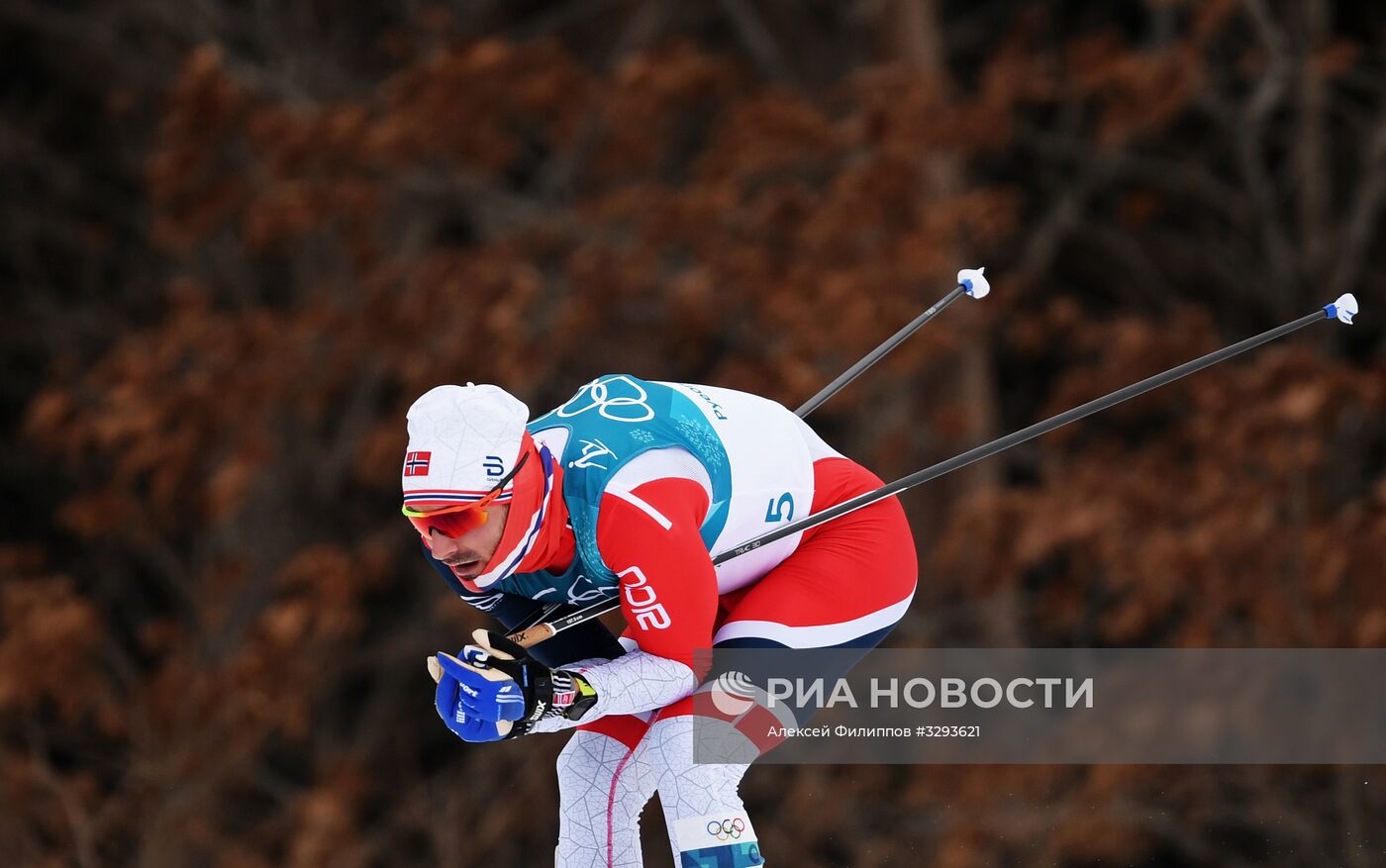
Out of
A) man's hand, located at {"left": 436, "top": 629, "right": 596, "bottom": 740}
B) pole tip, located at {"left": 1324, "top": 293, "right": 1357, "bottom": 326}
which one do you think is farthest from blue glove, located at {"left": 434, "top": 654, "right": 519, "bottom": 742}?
pole tip, located at {"left": 1324, "top": 293, "right": 1357, "bottom": 326}

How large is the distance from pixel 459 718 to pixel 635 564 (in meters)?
0.42

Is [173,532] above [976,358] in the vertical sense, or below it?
below

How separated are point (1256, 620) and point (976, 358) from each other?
2.23 metres

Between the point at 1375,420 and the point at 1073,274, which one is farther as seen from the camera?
the point at 1073,274

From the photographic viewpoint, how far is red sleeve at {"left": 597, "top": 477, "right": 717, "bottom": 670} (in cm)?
371

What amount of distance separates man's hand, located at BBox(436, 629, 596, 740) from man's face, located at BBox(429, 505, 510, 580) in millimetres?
167

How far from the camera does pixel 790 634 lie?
409 cm

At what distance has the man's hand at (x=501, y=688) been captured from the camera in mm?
3602

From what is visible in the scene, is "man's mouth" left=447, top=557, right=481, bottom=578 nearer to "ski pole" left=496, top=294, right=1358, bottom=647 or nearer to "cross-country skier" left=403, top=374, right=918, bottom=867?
"cross-country skier" left=403, top=374, right=918, bottom=867

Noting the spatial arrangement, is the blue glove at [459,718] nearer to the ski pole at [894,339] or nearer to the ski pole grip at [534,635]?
the ski pole grip at [534,635]

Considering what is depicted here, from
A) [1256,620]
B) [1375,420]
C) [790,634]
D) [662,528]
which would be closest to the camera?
[662,528]

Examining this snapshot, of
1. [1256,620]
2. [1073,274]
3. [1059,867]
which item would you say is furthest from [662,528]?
[1073,274]

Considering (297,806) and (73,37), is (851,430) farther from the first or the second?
(73,37)

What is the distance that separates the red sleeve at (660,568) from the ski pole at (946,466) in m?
0.23
